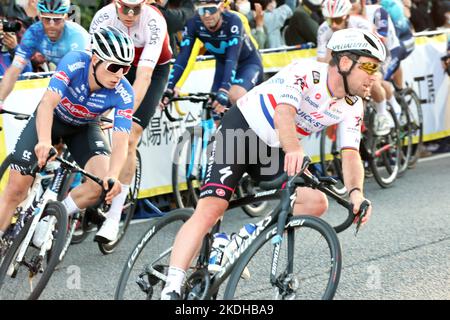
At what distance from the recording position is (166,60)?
372 inches

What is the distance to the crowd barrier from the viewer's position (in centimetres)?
950

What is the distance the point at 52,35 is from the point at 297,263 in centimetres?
396

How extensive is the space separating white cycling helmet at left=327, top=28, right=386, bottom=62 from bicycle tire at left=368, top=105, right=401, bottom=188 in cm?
565

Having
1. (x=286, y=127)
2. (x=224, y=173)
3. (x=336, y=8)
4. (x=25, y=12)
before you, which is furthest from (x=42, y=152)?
(x=336, y=8)

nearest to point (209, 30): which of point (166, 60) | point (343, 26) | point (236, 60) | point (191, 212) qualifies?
point (236, 60)

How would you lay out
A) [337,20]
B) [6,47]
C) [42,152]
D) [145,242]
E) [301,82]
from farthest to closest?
[337,20] < [6,47] < [42,152] < [145,242] < [301,82]

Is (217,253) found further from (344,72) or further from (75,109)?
(75,109)

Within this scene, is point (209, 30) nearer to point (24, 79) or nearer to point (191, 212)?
point (24, 79)

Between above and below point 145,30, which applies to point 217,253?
below

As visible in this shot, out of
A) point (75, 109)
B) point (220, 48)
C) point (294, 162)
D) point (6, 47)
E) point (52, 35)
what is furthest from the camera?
point (220, 48)

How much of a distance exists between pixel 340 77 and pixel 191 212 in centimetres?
123

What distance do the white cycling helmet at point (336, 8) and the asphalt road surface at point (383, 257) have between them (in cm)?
201

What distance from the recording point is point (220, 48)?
1053 centimetres

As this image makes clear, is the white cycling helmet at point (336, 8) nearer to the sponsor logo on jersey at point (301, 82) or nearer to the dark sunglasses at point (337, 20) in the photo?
the dark sunglasses at point (337, 20)
